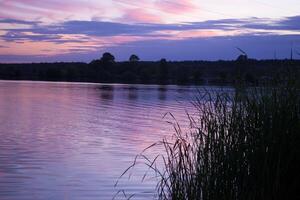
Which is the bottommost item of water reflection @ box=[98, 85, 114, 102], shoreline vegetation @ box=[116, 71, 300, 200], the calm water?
water reflection @ box=[98, 85, 114, 102]

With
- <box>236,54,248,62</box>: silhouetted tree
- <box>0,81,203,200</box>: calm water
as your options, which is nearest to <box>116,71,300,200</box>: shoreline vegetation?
<box>236,54,248,62</box>: silhouetted tree

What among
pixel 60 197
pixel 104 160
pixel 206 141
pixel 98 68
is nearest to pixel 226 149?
pixel 206 141

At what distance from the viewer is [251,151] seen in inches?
286

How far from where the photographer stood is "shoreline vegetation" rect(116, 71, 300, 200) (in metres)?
7.14

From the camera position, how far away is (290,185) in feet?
23.7

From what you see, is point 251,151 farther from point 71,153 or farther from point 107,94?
point 107,94

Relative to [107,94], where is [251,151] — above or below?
above

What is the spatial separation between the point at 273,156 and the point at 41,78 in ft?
468

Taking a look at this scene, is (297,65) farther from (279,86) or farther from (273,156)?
(273,156)

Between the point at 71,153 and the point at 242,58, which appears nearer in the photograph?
the point at 242,58

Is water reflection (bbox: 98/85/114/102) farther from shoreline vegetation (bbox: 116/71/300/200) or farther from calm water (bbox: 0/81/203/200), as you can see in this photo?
shoreline vegetation (bbox: 116/71/300/200)

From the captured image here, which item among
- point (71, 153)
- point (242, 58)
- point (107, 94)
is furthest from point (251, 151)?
point (107, 94)

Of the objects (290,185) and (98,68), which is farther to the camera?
(98,68)

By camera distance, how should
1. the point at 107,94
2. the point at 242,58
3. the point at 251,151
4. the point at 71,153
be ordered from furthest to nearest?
1. the point at 107,94
2. the point at 71,153
3. the point at 242,58
4. the point at 251,151
